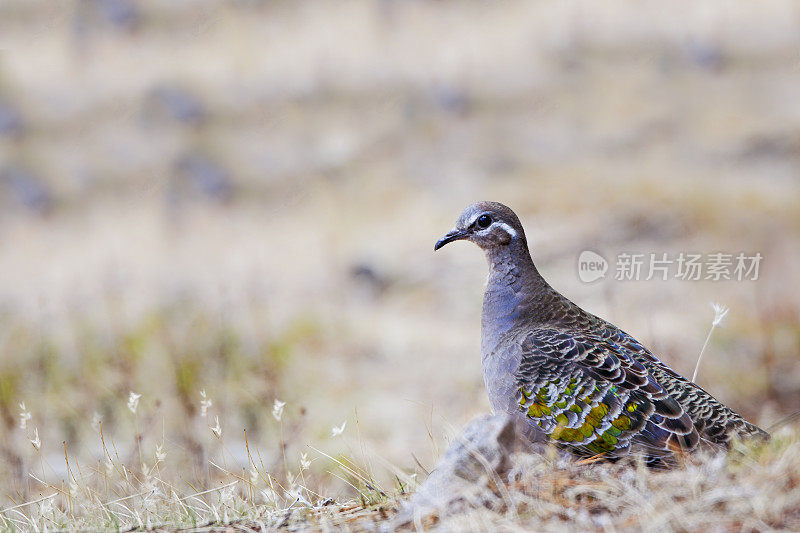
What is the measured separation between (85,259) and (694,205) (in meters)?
11.8

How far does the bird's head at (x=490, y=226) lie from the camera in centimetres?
539

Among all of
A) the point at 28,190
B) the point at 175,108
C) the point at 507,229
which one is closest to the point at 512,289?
the point at 507,229

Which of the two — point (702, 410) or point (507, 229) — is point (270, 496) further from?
point (702, 410)

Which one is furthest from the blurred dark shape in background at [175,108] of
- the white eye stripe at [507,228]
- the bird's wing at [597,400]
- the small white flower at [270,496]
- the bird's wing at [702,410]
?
the bird's wing at [702,410]

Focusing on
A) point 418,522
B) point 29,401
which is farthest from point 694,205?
point 418,522

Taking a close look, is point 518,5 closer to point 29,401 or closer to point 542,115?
point 542,115

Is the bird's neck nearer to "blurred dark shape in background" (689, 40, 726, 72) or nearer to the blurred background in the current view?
the blurred background

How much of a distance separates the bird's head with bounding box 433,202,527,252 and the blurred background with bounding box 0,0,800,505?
4.10m

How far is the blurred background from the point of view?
10336 millimetres

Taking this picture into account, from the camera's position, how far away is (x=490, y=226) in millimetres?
5398

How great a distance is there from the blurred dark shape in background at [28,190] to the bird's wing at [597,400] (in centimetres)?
1576

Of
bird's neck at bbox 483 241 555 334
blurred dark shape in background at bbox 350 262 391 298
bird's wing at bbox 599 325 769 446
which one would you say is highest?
bird's neck at bbox 483 241 555 334

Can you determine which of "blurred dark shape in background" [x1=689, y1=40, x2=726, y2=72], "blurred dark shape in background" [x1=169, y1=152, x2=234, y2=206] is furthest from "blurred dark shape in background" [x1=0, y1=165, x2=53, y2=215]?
"blurred dark shape in background" [x1=689, y1=40, x2=726, y2=72]

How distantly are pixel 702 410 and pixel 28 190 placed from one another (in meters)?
16.8
